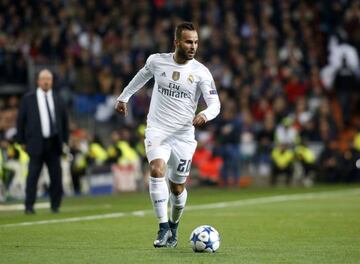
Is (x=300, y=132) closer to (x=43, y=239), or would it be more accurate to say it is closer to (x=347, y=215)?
(x=347, y=215)

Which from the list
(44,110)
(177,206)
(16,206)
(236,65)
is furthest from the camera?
(236,65)

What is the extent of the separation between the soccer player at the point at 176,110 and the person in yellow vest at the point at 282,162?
1660cm

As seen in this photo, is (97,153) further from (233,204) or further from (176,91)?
(176,91)

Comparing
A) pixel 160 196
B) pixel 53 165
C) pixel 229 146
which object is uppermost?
pixel 160 196

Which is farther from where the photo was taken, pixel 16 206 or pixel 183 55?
pixel 16 206

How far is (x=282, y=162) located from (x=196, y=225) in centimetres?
1365

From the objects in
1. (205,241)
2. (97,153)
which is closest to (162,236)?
(205,241)

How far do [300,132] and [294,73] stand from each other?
2.28m

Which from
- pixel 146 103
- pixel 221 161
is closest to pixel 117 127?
pixel 146 103

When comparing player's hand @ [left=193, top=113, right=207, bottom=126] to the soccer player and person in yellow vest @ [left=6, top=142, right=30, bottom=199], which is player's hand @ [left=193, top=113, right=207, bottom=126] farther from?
person in yellow vest @ [left=6, top=142, right=30, bottom=199]

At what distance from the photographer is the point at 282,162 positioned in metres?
27.9

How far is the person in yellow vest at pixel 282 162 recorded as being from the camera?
2792 cm

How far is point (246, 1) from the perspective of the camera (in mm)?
32031

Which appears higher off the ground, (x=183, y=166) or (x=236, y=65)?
(x=236, y=65)
